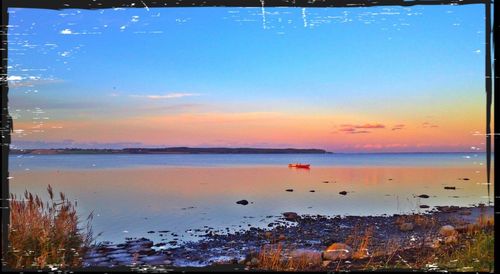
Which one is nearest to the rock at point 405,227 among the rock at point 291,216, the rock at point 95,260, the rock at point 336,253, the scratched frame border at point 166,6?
the rock at point 291,216

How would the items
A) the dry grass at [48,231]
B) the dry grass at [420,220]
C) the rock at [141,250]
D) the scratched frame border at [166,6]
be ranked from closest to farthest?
the scratched frame border at [166,6] < the dry grass at [48,231] < the rock at [141,250] < the dry grass at [420,220]

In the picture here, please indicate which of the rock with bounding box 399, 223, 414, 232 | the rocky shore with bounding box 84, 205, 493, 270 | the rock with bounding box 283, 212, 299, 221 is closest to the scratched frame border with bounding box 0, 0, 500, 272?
the rocky shore with bounding box 84, 205, 493, 270

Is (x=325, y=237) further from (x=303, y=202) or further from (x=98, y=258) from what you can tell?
(x=303, y=202)

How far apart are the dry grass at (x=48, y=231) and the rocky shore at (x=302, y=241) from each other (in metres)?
0.57

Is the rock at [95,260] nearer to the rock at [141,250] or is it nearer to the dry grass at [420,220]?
the rock at [141,250]

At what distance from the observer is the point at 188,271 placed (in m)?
3.47

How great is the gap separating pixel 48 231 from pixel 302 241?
8.47m

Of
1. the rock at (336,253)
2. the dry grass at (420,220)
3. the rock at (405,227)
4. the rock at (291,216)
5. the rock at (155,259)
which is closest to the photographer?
the rock at (336,253)

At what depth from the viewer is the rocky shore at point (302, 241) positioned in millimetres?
10210

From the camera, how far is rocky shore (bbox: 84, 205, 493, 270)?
33.5 ft

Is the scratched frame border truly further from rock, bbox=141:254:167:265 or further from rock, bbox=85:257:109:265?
rock, bbox=141:254:167:265

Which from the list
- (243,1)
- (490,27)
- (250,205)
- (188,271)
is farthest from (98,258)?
(250,205)

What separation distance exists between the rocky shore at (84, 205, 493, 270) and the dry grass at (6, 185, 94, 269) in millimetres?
569

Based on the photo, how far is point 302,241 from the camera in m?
14.0
